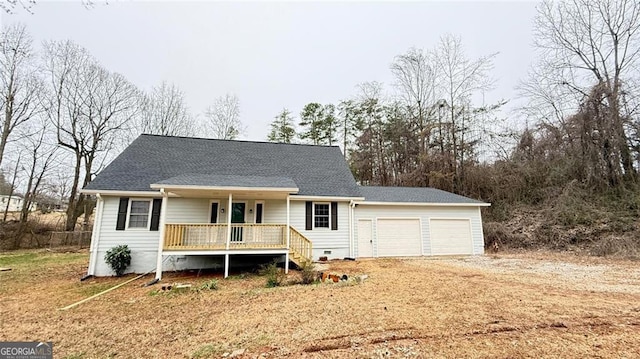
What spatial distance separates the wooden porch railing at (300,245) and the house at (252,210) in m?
0.04

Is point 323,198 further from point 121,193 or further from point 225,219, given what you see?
point 121,193

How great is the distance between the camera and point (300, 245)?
9906mm

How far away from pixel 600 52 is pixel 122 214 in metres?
23.2

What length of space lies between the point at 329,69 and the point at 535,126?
14643mm

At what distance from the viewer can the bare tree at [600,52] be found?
12.8 m

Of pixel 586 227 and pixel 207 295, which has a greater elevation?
pixel 586 227

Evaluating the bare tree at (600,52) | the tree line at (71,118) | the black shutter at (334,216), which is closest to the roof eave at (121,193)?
the black shutter at (334,216)

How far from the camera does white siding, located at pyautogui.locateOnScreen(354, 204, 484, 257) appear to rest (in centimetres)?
1183

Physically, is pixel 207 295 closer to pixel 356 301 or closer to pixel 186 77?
pixel 356 301

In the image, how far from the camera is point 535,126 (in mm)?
16250

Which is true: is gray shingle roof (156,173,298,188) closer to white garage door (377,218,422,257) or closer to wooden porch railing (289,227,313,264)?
wooden porch railing (289,227,313,264)

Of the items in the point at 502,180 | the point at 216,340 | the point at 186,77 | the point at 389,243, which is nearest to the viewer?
the point at 216,340

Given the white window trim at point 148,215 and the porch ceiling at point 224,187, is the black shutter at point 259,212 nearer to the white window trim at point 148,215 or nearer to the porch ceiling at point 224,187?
the porch ceiling at point 224,187

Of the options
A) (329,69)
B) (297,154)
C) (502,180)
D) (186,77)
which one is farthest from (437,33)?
(186,77)
